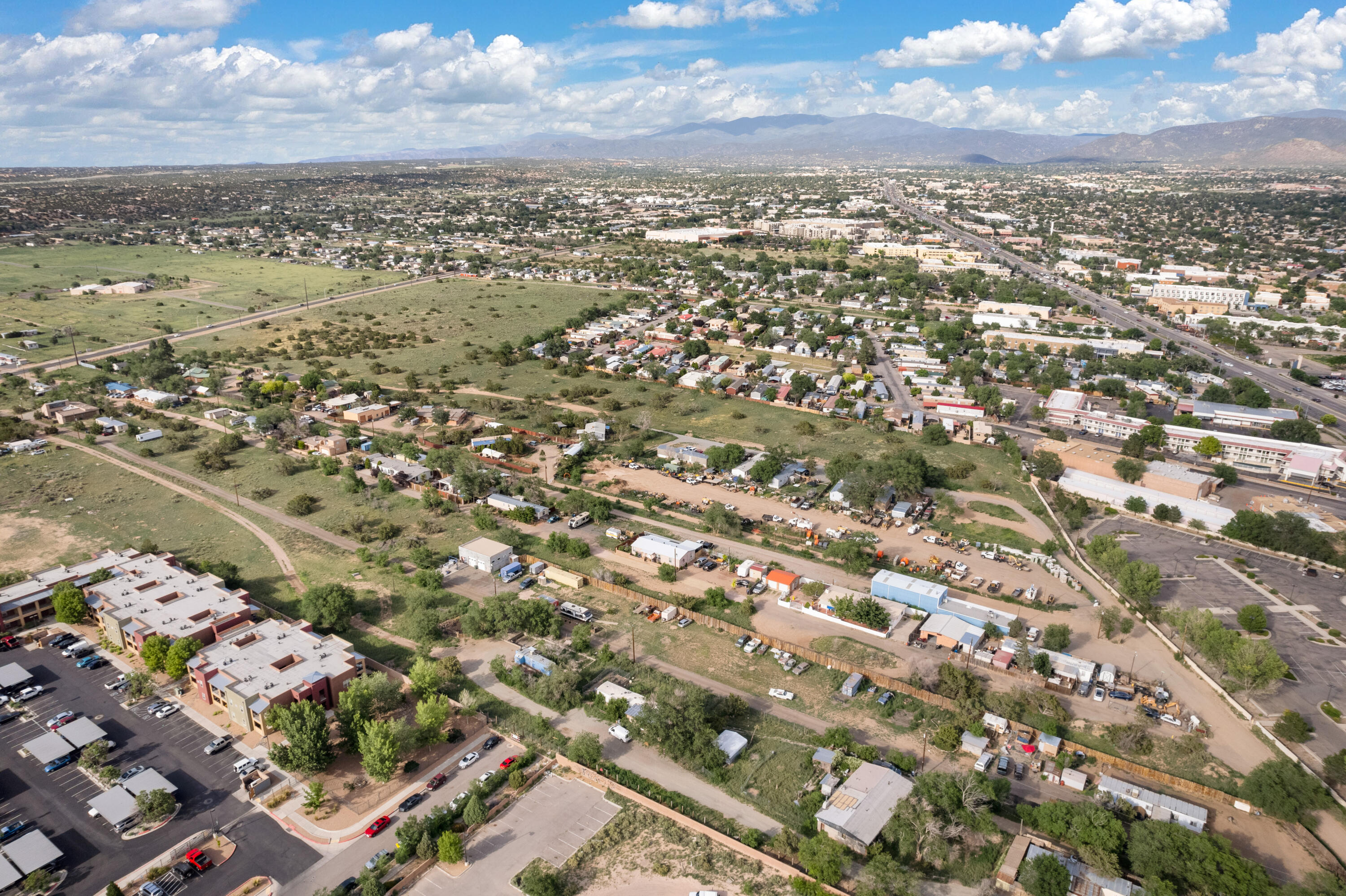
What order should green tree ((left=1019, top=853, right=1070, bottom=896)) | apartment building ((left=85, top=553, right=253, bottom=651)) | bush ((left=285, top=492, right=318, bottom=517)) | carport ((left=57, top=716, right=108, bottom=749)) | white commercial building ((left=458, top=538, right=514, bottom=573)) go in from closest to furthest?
green tree ((left=1019, top=853, right=1070, bottom=896)) < carport ((left=57, top=716, right=108, bottom=749)) < apartment building ((left=85, top=553, right=253, bottom=651)) < white commercial building ((left=458, top=538, right=514, bottom=573)) < bush ((left=285, top=492, right=318, bottom=517))

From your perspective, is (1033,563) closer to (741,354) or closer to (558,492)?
(558,492)

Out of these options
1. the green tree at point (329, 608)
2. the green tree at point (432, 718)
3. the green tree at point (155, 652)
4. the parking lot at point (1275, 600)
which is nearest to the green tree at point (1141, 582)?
the parking lot at point (1275, 600)

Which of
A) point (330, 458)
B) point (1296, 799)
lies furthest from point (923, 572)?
point (330, 458)

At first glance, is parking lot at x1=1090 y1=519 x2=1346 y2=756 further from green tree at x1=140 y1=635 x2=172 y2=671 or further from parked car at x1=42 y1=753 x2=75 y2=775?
parked car at x1=42 y1=753 x2=75 y2=775

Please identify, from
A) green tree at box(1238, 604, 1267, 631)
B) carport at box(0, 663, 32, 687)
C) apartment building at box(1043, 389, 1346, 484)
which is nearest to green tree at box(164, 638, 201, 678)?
carport at box(0, 663, 32, 687)

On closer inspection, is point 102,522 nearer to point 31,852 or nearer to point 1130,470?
point 31,852

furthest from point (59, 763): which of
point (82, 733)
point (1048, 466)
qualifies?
point (1048, 466)

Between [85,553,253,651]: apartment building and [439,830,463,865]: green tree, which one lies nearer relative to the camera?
[439,830,463,865]: green tree

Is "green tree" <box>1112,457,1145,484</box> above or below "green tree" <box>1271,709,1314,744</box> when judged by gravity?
above
